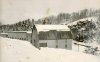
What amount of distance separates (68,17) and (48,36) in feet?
0.60

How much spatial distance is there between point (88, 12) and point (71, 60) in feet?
1.12

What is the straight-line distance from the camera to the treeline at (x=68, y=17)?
141 cm

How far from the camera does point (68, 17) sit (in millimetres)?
1421

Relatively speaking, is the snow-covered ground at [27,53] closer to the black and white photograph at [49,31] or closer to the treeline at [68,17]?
the black and white photograph at [49,31]

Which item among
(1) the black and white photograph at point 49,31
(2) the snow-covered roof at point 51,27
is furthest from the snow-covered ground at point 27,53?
(2) the snow-covered roof at point 51,27

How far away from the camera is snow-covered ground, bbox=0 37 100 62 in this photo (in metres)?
1.39

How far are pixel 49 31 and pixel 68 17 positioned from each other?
16cm

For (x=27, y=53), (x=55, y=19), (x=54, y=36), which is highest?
(x=55, y=19)

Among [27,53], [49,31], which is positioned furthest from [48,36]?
[27,53]

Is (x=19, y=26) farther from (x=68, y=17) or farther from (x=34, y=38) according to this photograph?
(x=68, y=17)

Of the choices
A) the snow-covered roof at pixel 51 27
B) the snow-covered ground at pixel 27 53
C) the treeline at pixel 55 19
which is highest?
the treeline at pixel 55 19

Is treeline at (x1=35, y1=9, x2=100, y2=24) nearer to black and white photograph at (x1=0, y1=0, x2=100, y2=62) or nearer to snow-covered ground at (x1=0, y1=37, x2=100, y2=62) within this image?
black and white photograph at (x1=0, y1=0, x2=100, y2=62)

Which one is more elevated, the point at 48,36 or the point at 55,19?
the point at 55,19

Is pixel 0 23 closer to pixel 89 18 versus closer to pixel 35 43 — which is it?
pixel 35 43
